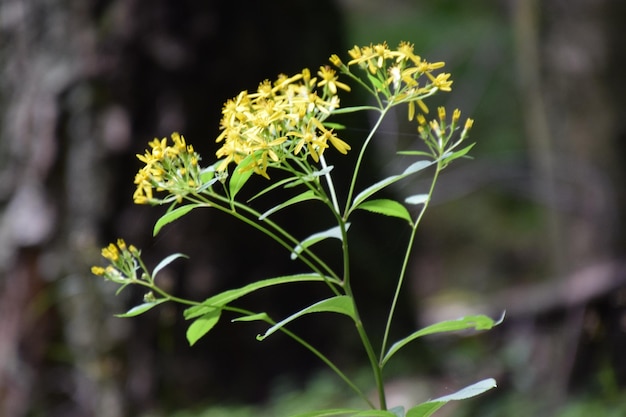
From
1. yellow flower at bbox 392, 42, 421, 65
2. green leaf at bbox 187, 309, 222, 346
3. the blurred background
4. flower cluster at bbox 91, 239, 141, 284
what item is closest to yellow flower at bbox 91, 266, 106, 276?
flower cluster at bbox 91, 239, 141, 284

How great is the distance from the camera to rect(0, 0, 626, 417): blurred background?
6.87 feet

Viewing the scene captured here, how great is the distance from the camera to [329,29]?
7.98ft

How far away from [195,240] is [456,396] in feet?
5.31

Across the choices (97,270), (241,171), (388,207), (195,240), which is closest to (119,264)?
(97,270)

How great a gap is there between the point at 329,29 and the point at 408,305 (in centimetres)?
97

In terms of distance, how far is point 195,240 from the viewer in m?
2.20

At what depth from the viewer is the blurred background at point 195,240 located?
2.09 meters

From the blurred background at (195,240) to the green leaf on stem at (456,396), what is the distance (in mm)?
1219

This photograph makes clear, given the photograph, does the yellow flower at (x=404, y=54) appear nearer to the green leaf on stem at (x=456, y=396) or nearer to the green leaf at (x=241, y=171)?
the green leaf at (x=241, y=171)

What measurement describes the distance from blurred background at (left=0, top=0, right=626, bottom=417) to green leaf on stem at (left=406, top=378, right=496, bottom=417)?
1.22m

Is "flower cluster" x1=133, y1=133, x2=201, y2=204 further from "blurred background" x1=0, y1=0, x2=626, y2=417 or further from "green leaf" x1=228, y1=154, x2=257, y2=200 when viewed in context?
"blurred background" x1=0, y1=0, x2=626, y2=417

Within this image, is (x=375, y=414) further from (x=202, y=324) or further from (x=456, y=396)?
(x=202, y=324)

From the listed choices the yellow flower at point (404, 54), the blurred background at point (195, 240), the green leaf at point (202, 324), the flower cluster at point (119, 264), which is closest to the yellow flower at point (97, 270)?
the flower cluster at point (119, 264)

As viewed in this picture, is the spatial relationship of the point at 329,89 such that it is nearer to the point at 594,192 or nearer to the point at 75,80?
the point at 75,80
